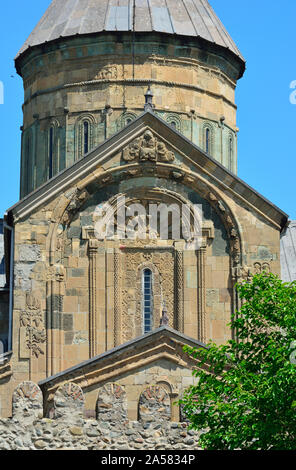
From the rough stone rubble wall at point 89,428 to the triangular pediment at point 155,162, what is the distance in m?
8.33

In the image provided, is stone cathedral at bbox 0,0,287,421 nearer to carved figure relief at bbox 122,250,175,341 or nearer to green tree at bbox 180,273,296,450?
carved figure relief at bbox 122,250,175,341

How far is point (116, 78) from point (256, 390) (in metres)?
16.5

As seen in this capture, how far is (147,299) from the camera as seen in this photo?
37.5 m

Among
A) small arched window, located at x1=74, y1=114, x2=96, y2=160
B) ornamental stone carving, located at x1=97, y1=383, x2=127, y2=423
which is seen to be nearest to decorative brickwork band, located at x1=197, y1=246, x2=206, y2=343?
ornamental stone carving, located at x1=97, y1=383, x2=127, y2=423

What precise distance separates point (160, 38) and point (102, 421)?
54.1ft

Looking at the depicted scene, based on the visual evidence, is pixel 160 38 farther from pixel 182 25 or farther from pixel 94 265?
pixel 94 265

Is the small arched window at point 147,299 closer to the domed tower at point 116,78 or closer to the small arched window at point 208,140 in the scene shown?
the domed tower at point 116,78

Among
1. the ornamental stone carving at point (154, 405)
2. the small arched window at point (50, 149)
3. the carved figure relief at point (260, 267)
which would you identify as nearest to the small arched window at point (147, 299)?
the carved figure relief at point (260, 267)

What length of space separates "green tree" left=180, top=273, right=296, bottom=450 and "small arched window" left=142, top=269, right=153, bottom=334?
20.9 ft

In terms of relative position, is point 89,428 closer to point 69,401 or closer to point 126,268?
point 69,401

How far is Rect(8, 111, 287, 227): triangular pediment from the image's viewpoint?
1471 inches

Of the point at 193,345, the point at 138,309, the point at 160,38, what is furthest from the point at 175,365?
the point at 160,38

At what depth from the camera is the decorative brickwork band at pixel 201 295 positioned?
3688cm

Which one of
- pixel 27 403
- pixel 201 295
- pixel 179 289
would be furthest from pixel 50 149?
pixel 27 403
